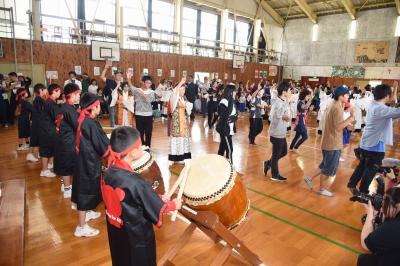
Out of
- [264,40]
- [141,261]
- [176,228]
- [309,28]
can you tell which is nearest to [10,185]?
[176,228]

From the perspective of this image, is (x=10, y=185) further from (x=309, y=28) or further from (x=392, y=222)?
(x=309, y=28)

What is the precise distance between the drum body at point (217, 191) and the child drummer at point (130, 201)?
1.51 ft

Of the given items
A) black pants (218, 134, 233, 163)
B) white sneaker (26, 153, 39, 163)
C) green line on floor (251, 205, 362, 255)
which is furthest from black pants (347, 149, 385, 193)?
white sneaker (26, 153, 39, 163)

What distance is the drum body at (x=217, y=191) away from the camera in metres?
2.22

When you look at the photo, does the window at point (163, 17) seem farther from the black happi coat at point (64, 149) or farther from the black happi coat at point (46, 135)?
the black happi coat at point (64, 149)

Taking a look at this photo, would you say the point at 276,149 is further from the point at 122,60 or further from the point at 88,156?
the point at 122,60

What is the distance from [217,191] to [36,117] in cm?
412

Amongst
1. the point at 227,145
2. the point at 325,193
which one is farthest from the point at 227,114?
the point at 325,193

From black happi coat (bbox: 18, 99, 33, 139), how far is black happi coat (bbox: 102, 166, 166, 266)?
5.07m

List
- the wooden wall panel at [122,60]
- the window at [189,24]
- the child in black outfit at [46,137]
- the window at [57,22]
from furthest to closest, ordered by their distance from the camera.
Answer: the window at [189,24]
the window at [57,22]
the wooden wall panel at [122,60]
the child in black outfit at [46,137]

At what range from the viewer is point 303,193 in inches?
178

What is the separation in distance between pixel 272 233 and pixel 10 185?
11.6 ft

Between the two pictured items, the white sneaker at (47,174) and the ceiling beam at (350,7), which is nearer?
the white sneaker at (47,174)

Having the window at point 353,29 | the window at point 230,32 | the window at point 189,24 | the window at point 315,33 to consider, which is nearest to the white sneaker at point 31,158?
the window at point 189,24
